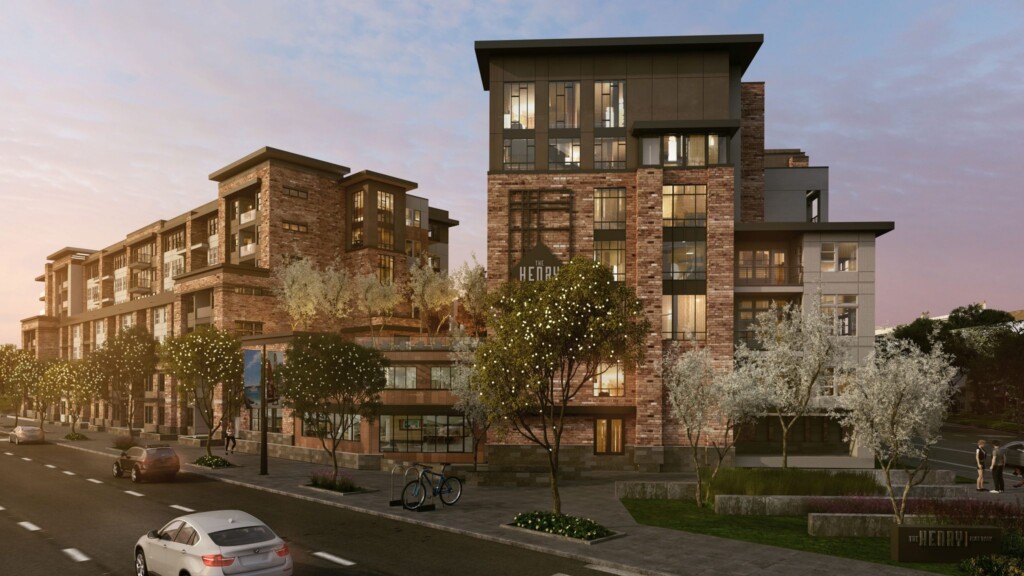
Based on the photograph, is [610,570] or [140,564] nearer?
[140,564]

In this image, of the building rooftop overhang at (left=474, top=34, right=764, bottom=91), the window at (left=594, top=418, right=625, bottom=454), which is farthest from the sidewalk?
the building rooftop overhang at (left=474, top=34, right=764, bottom=91)

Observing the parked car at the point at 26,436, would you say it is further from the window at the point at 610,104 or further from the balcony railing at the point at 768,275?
the balcony railing at the point at 768,275

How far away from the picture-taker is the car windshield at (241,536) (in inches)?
542

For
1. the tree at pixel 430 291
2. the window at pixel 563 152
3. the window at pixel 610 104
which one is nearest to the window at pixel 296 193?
the tree at pixel 430 291

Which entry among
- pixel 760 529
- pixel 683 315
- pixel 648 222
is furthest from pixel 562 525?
pixel 648 222

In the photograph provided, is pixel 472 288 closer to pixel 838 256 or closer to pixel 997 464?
pixel 838 256

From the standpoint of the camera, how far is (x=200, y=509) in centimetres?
2572

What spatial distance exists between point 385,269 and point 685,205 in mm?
40927

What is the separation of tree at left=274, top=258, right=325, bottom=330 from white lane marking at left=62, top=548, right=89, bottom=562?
4507 cm

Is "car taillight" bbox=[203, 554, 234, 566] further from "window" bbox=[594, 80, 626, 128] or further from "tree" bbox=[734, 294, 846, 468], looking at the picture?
"window" bbox=[594, 80, 626, 128]

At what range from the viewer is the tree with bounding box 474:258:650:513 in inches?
832

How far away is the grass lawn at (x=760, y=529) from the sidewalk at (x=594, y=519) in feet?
2.07

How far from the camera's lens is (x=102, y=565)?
678 inches

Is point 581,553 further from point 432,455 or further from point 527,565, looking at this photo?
point 432,455
